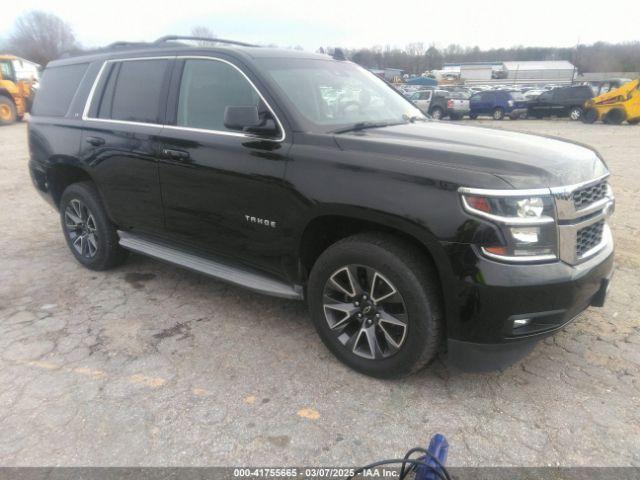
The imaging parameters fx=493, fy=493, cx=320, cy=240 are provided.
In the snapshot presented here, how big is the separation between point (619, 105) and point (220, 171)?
76.6 ft

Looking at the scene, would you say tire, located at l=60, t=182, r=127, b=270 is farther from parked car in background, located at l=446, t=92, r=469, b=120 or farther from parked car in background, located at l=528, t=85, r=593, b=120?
parked car in background, located at l=528, t=85, r=593, b=120

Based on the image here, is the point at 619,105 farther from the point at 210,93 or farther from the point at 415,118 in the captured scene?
the point at 210,93

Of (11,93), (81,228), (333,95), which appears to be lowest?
(81,228)

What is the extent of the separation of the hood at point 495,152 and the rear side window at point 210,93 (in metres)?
0.83

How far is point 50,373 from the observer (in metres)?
3.09

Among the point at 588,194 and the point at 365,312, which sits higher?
the point at 588,194

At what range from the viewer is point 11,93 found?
21031 millimetres

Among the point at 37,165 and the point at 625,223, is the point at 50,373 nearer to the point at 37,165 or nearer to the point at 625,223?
the point at 37,165

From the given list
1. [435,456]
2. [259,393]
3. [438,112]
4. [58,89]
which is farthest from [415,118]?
[438,112]

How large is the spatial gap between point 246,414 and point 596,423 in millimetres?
1833

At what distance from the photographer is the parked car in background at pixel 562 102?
23922 mm

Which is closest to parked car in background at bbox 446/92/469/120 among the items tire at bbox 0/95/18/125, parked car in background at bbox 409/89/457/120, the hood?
parked car in background at bbox 409/89/457/120

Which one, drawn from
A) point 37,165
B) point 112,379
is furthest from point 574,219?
point 37,165

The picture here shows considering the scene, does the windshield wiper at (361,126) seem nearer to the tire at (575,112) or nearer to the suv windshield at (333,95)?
the suv windshield at (333,95)
